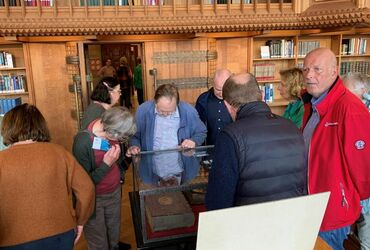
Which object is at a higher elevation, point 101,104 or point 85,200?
point 101,104

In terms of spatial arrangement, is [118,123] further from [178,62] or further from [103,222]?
[178,62]

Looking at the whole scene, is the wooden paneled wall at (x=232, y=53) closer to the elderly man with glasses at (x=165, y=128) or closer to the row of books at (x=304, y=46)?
the row of books at (x=304, y=46)

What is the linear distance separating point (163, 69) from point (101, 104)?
7.32 ft

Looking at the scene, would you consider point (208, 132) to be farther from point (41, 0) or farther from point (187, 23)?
point (41, 0)

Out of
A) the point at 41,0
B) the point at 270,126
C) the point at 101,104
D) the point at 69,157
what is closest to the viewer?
the point at 270,126

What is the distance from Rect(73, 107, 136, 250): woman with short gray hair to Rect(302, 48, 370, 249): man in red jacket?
1132 millimetres

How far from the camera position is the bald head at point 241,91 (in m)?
1.57

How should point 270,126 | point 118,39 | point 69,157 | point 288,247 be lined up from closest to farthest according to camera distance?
point 288,247 < point 270,126 < point 69,157 < point 118,39

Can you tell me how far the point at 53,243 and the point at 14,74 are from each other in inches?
161

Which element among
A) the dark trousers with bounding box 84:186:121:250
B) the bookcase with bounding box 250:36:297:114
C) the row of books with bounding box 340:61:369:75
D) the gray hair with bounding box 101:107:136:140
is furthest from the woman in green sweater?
the row of books with bounding box 340:61:369:75

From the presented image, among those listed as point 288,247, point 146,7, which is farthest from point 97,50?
point 288,247

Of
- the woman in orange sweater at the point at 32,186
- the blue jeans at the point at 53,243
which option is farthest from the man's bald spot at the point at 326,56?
the blue jeans at the point at 53,243

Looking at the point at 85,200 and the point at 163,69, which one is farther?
the point at 163,69

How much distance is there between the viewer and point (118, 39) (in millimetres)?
4914
